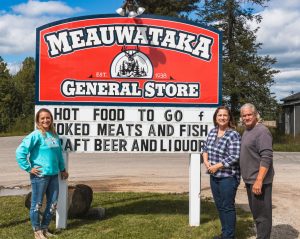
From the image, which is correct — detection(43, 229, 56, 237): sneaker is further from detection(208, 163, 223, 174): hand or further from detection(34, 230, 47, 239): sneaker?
detection(208, 163, 223, 174): hand

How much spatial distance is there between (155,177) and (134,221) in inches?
248

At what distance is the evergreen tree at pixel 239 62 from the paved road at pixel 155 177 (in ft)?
35.2

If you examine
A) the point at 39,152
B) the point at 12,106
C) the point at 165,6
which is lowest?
the point at 39,152

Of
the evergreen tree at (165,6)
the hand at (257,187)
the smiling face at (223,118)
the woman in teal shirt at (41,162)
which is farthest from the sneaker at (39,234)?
the evergreen tree at (165,6)

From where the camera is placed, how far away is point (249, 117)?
5.72 m

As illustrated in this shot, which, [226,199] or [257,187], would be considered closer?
[257,187]

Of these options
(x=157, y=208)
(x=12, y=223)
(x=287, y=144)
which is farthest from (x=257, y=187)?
(x=287, y=144)

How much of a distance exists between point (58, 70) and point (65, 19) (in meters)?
0.82

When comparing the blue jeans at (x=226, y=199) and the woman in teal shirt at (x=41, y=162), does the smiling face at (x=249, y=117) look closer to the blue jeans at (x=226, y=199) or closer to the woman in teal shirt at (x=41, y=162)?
the blue jeans at (x=226, y=199)

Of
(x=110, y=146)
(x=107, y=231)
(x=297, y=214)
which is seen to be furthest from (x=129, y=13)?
(x=297, y=214)

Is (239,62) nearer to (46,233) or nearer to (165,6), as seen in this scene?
(165,6)

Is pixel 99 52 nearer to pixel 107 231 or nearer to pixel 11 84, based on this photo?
pixel 107 231

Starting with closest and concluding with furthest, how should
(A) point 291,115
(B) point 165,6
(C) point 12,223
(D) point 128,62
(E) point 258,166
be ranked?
(E) point 258,166 → (D) point 128,62 → (C) point 12,223 → (B) point 165,6 → (A) point 291,115

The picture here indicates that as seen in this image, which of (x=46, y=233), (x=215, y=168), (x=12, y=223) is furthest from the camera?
(x=12, y=223)
